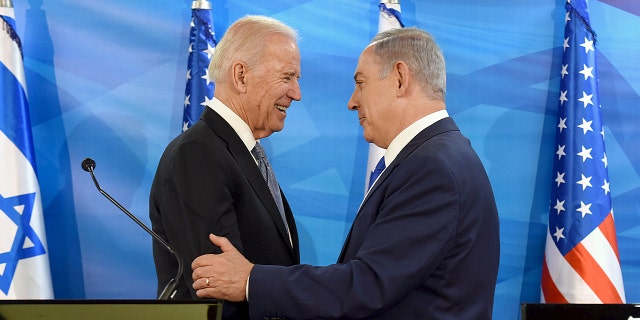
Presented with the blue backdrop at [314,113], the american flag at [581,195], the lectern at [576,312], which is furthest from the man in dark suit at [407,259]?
the blue backdrop at [314,113]

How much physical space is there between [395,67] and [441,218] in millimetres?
500

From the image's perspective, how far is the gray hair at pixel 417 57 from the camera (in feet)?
7.84

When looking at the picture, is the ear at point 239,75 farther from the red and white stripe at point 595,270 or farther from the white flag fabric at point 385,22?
the red and white stripe at point 595,270

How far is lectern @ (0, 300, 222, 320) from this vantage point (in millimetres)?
1620

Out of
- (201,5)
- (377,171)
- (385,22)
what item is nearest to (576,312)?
(377,171)

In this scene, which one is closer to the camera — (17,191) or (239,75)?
(239,75)

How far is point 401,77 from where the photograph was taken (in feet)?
7.87

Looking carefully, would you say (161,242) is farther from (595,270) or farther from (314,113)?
(595,270)

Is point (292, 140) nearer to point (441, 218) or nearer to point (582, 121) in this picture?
point (582, 121)

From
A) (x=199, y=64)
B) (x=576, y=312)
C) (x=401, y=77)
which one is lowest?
(x=576, y=312)

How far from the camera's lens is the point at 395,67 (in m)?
2.40

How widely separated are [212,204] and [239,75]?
1.78 ft

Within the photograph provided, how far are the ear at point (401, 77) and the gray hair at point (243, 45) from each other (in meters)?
0.52

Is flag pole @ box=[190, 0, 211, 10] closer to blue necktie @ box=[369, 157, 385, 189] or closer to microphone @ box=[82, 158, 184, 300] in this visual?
blue necktie @ box=[369, 157, 385, 189]
